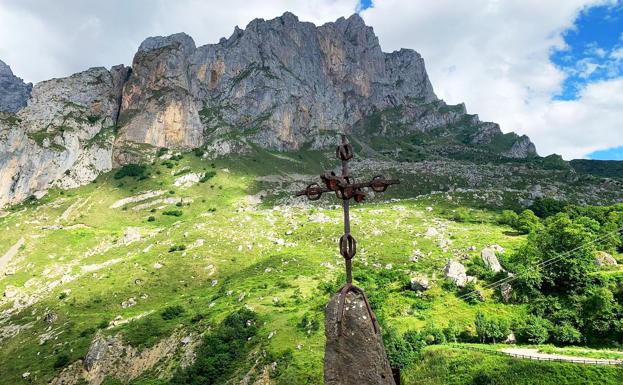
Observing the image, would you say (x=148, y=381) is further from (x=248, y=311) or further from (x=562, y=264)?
(x=562, y=264)

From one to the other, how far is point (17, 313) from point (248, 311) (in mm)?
52479

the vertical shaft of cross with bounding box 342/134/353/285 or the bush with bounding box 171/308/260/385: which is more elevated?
the vertical shaft of cross with bounding box 342/134/353/285

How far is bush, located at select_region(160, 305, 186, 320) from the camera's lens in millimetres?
62156

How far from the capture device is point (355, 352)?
8.39 meters

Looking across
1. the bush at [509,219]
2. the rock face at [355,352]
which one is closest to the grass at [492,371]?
the rock face at [355,352]

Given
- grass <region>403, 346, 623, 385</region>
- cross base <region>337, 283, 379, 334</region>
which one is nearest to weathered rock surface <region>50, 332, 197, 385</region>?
grass <region>403, 346, 623, 385</region>

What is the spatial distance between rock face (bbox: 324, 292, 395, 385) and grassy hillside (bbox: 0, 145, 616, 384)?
3124cm

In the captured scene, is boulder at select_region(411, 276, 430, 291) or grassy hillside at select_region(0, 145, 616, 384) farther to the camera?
boulder at select_region(411, 276, 430, 291)

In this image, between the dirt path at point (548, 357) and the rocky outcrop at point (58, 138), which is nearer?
the dirt path at point (548, 357)

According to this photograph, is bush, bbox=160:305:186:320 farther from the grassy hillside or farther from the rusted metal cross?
the rusted metal cross

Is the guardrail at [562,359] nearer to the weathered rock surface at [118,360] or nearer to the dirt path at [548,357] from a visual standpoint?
the dirt path at [548,357]

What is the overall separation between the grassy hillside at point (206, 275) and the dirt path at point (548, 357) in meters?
1.19

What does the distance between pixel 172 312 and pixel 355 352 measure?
60835mm

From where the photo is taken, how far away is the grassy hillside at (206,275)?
160ft
